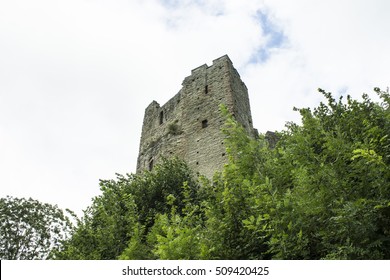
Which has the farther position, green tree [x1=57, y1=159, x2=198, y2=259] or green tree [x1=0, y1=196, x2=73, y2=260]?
green tree [x1=0, y1=196, x2=73, y2=260]

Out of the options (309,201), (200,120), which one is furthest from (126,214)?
(200,120)

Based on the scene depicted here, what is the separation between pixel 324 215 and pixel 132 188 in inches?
324

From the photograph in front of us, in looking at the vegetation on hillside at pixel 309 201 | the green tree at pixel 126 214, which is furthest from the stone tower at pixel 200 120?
the vegetation on hillside at pixel 309 201

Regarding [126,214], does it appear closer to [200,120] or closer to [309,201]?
[309,201]

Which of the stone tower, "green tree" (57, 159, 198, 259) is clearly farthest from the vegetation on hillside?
the stone tower

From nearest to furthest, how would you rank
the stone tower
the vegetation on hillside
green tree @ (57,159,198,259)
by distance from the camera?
1. the vegetation on hillside
2. green tree @ (57,159,198,259)
3. the stone tower

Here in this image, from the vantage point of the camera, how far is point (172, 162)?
13.2m

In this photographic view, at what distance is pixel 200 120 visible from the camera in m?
15.2

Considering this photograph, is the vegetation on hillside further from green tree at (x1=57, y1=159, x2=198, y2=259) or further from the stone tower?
the stone tower

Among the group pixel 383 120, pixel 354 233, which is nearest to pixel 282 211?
pixel 354 233

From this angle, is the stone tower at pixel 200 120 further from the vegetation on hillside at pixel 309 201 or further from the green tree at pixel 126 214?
the vegetation on hillside at pixel 309 201

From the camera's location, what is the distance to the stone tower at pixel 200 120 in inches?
549

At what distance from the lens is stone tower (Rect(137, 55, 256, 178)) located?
13945mm
